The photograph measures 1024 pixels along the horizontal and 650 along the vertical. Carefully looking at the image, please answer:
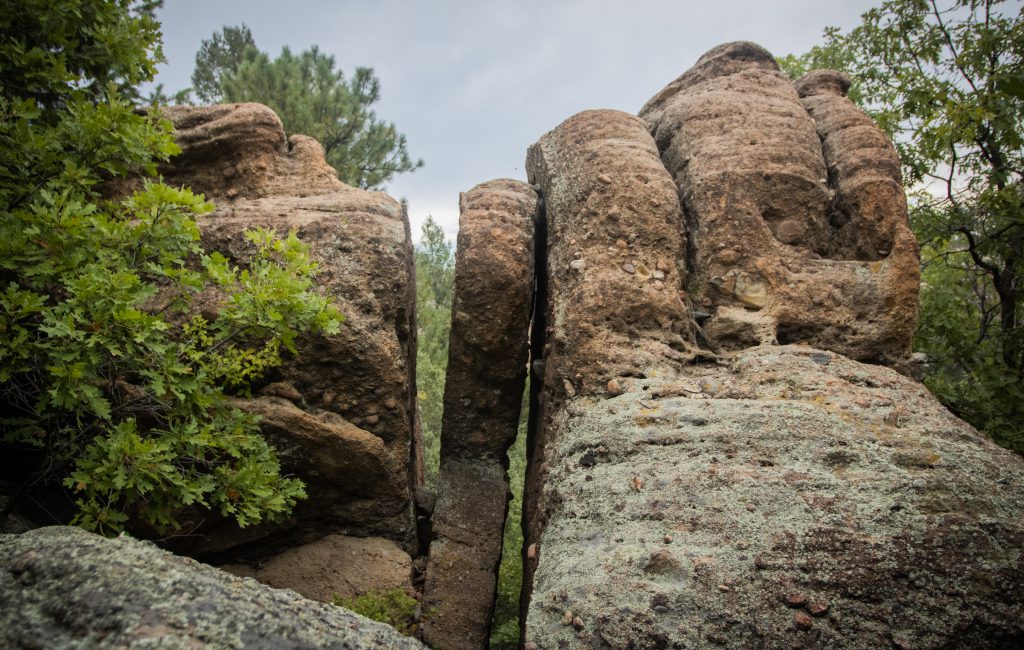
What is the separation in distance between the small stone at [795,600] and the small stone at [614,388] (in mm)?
2522

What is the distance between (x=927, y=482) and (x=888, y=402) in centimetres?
115

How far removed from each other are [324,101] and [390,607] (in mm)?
12322

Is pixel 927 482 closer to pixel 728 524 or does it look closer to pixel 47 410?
pixel 728 524

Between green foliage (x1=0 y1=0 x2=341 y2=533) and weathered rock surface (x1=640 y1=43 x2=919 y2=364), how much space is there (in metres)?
4.13

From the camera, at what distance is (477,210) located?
27.3 ft

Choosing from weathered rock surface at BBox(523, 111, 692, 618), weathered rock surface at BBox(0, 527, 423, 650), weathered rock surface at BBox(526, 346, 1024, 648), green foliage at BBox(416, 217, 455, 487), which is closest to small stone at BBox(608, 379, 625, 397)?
weathered rock surface at BBox(523, 111, 692, 618)

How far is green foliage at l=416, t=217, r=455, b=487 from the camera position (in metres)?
18.1

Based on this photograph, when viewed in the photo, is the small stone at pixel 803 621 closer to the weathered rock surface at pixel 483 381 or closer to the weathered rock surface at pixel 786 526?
the weathered rock surface at pixel 786 526

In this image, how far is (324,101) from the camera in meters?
15.4

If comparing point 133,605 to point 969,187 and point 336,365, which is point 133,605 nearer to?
point 336,365

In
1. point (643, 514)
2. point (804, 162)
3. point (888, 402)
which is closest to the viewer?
point (643, 514)

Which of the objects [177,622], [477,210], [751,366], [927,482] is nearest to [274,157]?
[477,210]

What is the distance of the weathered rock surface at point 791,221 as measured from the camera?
21.4ft

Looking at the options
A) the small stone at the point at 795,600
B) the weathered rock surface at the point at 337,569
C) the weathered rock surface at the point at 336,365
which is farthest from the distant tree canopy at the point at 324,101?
the small stone at the point at 795,600
